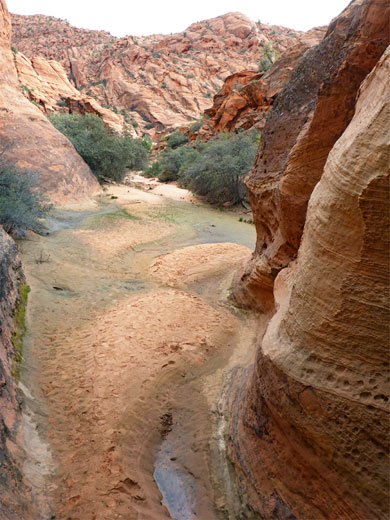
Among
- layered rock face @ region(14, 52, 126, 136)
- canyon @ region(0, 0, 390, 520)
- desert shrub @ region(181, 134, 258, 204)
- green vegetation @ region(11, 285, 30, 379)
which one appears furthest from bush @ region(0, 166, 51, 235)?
layered rock face @ region(14, 52, 126, 136)

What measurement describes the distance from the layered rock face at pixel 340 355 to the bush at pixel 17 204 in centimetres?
796

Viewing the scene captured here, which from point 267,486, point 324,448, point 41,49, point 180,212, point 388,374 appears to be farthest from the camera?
point 41,49

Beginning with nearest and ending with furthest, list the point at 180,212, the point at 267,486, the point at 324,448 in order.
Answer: the point at 324,448, the point at 267,486, the point at 180,212

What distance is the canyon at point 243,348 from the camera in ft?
8.16

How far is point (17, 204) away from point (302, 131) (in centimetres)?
753

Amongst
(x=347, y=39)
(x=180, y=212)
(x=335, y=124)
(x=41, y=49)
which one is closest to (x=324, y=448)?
(x=335, y=124)

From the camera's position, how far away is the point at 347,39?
411 centimetres

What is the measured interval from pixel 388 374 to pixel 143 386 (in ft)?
9.76

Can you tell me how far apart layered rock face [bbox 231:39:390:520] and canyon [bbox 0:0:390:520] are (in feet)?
0.04

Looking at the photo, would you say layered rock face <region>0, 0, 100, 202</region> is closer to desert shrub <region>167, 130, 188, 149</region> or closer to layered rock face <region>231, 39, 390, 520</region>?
layered rock face <region>231, 39, 390, 520</region>

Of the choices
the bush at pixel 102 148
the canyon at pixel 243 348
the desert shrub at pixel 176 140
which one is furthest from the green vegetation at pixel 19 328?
the desert shrub at pixel 176 140

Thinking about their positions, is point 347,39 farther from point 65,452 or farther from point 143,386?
point 65,452

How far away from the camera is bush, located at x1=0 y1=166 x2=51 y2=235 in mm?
8945

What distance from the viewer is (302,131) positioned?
4.72 metres
